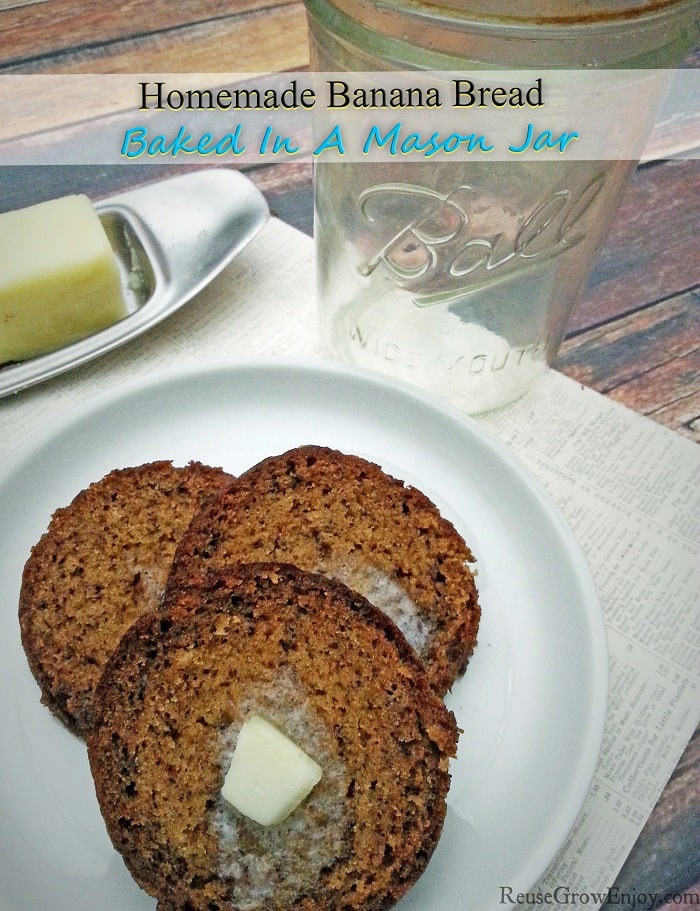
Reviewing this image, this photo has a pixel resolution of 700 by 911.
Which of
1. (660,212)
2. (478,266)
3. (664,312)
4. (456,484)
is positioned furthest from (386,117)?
(660,212)

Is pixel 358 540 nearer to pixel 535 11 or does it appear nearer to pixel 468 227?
pixel 468 227

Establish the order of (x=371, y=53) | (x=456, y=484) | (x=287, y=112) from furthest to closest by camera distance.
→ (x=287, y=112) < (x=456, y=484) < (x=371, y=53)

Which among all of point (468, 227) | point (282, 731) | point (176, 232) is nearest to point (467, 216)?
point (468, 227)

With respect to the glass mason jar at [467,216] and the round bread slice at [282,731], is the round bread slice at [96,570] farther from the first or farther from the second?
the glass mason jar at [467,216]

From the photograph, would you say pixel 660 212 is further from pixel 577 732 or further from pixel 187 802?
pixel 187 802

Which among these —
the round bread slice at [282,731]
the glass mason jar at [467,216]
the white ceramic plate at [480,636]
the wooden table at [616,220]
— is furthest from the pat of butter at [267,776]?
the glass mason jar at [467,216]

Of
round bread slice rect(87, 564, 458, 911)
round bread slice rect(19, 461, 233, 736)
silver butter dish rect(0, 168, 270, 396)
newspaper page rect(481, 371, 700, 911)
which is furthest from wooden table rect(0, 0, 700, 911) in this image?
round bread slice rect(19, 461, 233, 736)
